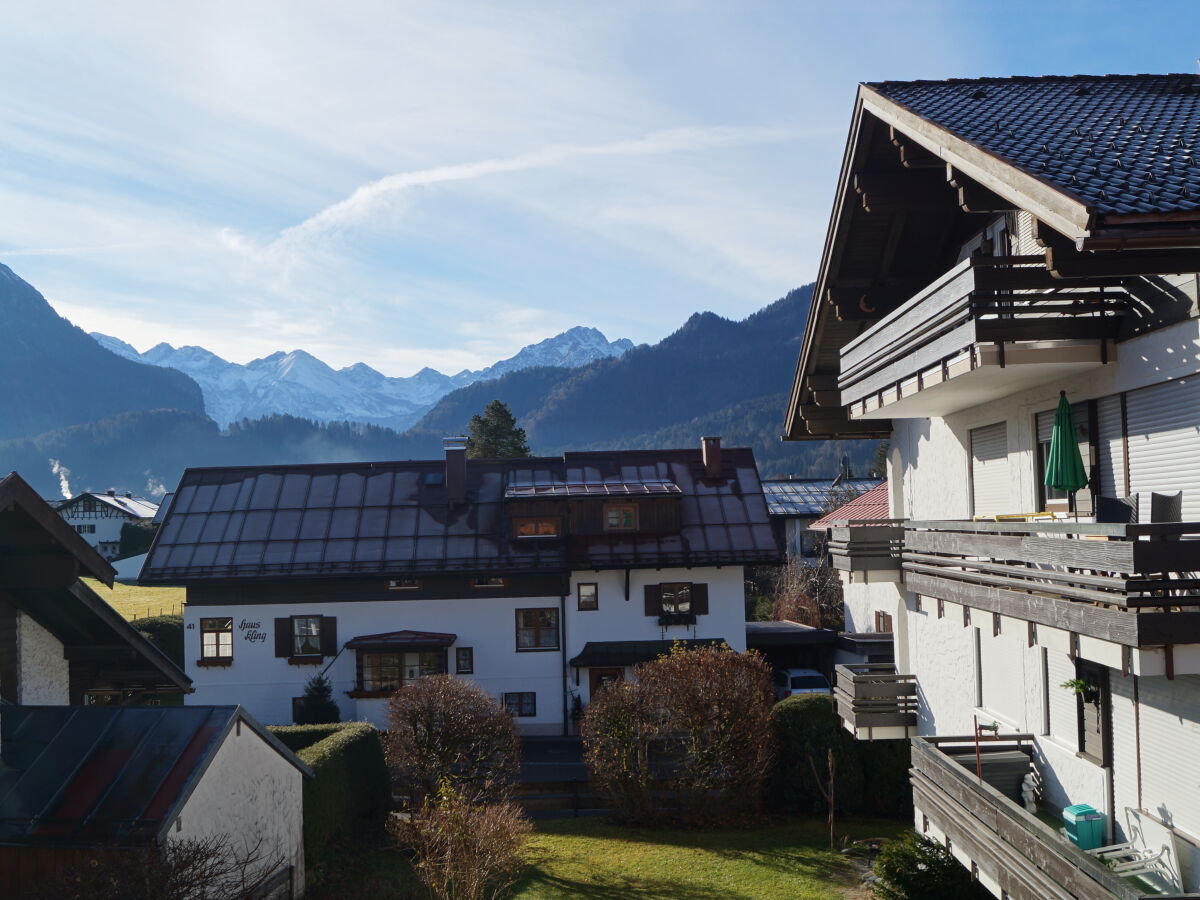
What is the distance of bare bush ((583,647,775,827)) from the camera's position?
2245 cm

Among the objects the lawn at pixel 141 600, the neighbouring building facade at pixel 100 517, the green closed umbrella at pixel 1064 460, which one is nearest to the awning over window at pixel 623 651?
the green closed umbrella at pixel 1064 460

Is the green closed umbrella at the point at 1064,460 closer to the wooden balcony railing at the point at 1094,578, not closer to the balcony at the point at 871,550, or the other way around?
the wooden balcony railing at the point at 1094,578

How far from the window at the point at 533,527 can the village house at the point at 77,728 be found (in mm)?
21948

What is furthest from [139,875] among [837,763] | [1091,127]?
[837,763]

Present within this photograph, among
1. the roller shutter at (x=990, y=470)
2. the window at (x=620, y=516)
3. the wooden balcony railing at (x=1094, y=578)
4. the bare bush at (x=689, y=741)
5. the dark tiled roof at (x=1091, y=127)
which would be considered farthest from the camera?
the window at (x=620, y=516)

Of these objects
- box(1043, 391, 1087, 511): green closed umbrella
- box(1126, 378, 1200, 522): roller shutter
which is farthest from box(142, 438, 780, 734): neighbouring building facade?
box(1126, 378, 1200, 522): roller shutter

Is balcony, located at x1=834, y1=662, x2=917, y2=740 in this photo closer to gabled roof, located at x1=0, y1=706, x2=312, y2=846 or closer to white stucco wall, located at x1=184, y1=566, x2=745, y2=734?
gabled roof, located at x1=0, y1=706, x2=312, y2=846

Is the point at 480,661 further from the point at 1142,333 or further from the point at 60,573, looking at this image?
the point at 1142,333

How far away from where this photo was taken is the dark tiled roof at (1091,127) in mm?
8047

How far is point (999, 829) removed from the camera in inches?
400

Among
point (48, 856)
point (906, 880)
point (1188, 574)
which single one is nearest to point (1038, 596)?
point (1188, 574)

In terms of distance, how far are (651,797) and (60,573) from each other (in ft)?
51.6

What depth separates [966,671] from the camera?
49.1ft

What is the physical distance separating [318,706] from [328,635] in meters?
2.56
